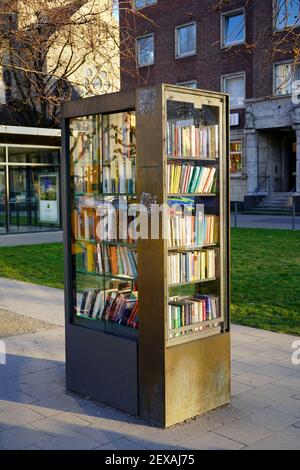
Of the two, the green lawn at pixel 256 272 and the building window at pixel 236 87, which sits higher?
the building window at pixel 236 87

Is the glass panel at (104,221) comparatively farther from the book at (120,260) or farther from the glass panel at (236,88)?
the glass panel at (236,88)

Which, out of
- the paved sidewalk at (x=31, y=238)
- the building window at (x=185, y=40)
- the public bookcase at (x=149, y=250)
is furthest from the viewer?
the building window at (x=185, y=40)

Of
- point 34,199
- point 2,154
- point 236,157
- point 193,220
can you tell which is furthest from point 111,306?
point 236,157

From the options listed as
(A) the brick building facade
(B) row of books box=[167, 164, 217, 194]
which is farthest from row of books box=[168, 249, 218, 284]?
(A) the brick building facade

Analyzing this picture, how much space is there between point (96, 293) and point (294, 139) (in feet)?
93.3

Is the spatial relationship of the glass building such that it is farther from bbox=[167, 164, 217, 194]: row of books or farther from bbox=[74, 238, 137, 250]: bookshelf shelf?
bbox=[167, 164, 217, 194]: row of books

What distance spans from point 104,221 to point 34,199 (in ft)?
56.0

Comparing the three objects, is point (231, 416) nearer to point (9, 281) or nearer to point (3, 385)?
point (3, 385)

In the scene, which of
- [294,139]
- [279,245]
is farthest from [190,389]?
[294,139]

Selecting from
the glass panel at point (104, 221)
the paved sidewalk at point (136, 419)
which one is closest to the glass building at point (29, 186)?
the paved sidewalk at point (136, 419)

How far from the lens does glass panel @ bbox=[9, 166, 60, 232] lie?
20781mm

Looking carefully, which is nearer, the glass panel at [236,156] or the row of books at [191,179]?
the row of books at [191,179]

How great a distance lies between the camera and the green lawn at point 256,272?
7836 millimetres

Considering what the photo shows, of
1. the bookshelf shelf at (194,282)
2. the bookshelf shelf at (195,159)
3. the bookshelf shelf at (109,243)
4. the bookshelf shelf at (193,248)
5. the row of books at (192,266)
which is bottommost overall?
the bookshelf shelf at (194,282)
